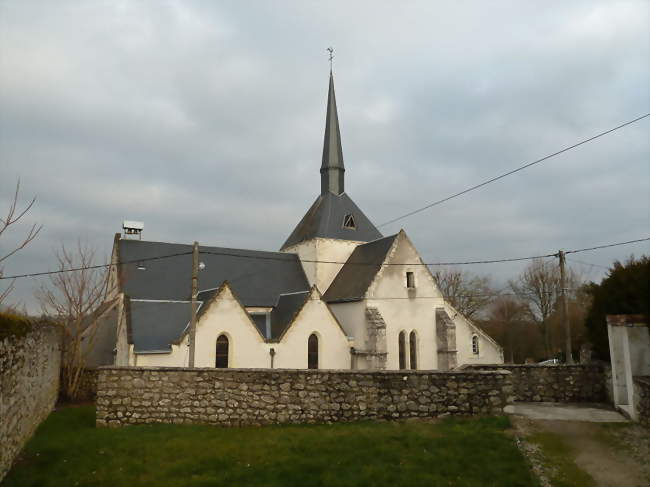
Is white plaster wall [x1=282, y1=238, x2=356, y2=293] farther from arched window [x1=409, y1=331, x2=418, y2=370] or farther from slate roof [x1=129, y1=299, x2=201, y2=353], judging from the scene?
slate roof [x1=129, y1=299, x2=201, y2=353]

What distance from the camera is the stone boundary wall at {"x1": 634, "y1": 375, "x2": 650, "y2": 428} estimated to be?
29.2 ft

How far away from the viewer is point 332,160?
101 ft

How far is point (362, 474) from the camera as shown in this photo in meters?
7.09

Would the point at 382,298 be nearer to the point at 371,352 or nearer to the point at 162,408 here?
the point at 371,352

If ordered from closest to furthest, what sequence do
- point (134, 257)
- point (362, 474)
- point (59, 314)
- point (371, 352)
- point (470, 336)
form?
point (362, 474) → point (59, 314) → point (371, 352) → point (134, 257) → point (470, 336)

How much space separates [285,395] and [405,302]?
47.2 feet

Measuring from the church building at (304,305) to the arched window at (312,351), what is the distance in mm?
44

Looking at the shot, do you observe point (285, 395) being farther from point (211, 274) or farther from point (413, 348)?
point (211, 274)

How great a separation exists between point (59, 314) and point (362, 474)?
16.3m

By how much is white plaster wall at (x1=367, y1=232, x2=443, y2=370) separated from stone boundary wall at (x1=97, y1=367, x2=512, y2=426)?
1223cm

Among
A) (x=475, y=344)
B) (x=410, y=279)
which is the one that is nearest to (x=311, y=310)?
(x=410, y=279)

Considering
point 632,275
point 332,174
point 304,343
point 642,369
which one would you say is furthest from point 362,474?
point 332,174

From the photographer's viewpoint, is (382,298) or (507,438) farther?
(382,298)

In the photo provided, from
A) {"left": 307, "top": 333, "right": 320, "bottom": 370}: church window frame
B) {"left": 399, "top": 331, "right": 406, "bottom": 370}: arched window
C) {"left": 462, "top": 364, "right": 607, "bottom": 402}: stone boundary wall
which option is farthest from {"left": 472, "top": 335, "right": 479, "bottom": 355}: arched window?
{"left": 462, "top": 364, "right": 607, "bottom": 402}: stone boundary wall
